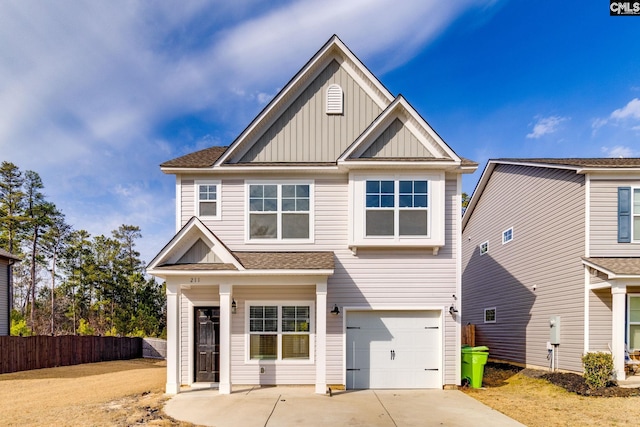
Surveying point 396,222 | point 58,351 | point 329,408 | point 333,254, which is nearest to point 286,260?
point 333,254

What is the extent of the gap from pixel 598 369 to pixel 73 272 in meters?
34.9

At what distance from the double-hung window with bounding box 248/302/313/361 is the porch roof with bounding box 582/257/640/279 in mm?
7684

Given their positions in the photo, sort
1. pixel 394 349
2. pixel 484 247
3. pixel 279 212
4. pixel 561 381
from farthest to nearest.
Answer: pixel 484 247
pixel 279 212
pixel 561 381
pixel 394 349

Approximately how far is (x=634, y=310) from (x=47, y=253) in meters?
37.5

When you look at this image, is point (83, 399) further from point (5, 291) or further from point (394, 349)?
point (5, 291)

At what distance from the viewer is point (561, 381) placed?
10.8 meters

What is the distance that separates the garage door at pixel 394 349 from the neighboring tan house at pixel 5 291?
59.1ft

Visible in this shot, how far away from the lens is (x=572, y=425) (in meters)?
7.40

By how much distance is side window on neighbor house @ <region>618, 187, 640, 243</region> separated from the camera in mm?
11211

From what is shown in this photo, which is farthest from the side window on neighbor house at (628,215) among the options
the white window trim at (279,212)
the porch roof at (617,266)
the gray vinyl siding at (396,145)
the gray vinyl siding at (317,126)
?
the white window trim at (279,212)

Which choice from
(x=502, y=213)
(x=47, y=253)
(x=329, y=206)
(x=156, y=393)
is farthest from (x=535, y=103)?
(x=47, y=253)

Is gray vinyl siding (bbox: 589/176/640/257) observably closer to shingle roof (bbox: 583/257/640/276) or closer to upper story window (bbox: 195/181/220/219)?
shingle roof (bbox: 583/257/640/276)

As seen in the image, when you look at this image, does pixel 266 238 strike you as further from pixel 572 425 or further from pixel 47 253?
pixel 47 253

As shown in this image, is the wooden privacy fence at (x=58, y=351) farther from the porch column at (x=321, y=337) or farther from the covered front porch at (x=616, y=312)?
the covered front porch at (x=616, y=312)
